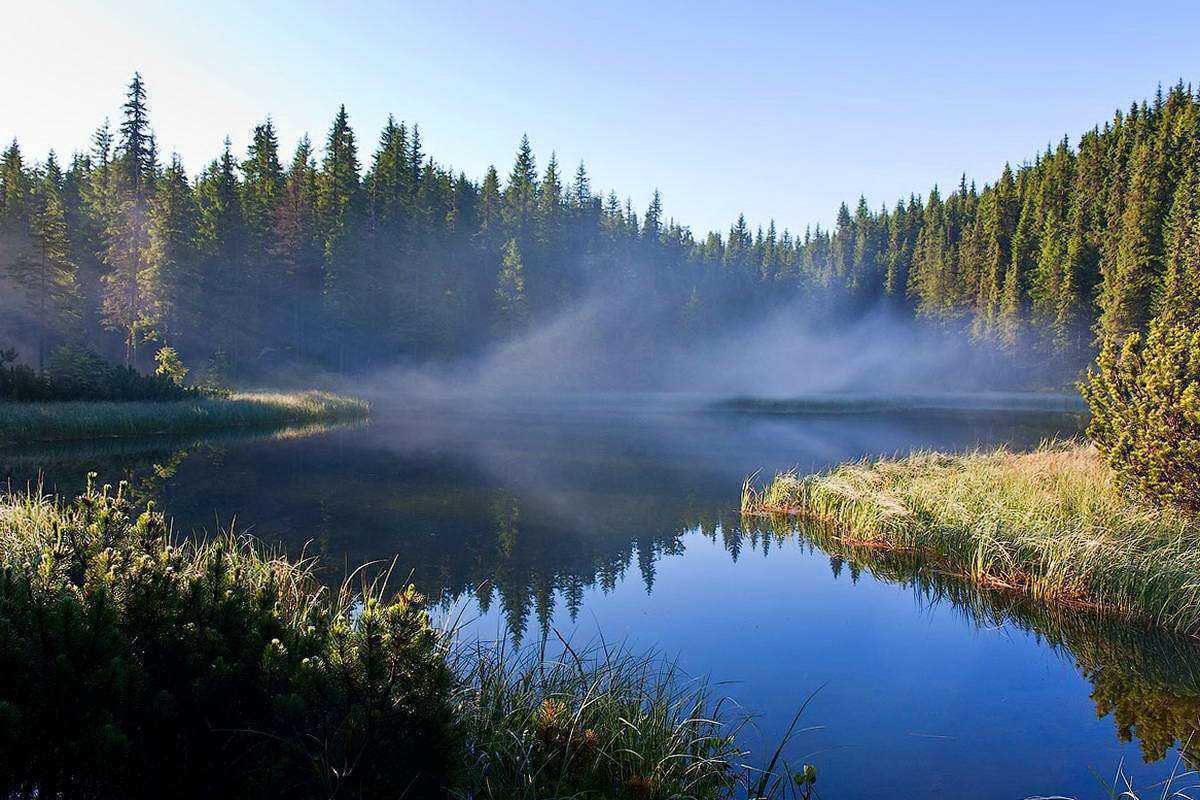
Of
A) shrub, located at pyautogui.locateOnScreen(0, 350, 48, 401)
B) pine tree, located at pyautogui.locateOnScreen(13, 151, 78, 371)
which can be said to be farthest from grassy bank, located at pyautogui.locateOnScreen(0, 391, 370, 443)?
pine tree, located at pyautogui.locateOnScreen(13, 151, 78, 371)

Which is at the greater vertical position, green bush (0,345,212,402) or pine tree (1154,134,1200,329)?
pine tree (1154,134,1200,329)

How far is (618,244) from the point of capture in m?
99.6

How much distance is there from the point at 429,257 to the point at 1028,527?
6380 cm

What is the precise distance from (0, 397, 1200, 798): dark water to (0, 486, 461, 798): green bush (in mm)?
3549

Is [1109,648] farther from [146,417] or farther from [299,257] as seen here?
[299,257]

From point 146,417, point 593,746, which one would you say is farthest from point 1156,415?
point 146,417

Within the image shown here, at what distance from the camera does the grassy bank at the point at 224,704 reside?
3.16m

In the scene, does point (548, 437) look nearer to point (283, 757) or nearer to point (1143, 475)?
point (1143, 475)

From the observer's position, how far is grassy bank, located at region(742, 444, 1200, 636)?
922cm

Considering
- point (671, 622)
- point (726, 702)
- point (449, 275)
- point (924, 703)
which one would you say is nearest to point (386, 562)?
point (671, 622)

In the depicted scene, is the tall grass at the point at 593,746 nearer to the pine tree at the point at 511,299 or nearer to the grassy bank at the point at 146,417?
the grassy bank at the point at 146,417

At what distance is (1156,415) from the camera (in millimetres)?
10477

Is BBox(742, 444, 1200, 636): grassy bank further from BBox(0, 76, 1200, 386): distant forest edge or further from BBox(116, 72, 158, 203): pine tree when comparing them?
BBox(116, 72, 158, 203): pine tree

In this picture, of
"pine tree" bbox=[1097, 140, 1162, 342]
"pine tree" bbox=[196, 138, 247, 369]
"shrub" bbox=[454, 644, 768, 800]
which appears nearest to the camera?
"shrub" bbox=[454, 644, 768, 800]
